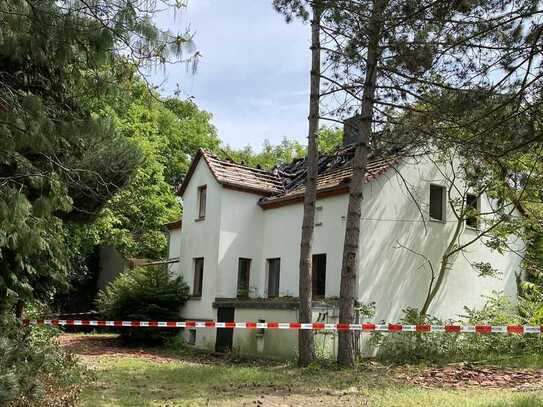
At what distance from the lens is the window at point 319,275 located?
1852 cm

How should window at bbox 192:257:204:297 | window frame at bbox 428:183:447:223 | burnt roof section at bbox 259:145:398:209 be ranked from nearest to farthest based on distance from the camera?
burnt roof section at bbox 259:145:398:209 → window frame at bbox 428:183:447:223 → window at bbox 192:257:204:297

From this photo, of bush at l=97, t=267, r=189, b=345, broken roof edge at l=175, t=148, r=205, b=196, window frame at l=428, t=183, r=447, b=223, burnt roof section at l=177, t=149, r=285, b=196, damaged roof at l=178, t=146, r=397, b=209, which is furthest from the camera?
broken roof edge at l=175, t=148, r=205, b=196

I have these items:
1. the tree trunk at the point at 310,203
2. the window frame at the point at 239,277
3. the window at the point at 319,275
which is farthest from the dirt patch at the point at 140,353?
the window at the point at 319,275

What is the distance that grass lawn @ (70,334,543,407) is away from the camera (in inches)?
376

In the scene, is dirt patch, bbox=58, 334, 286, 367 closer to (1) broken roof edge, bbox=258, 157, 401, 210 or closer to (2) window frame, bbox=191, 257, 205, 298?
(2) window frame, bbox=191, 257, 205, 298

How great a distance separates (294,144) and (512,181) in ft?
136

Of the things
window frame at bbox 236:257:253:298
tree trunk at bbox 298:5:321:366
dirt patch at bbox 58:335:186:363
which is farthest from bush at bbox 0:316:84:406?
window frame at bbox 236:257:253:298

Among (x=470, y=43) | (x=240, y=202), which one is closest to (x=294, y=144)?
(x=240, y=202)

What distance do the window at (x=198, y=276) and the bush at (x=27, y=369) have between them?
33.0 ft

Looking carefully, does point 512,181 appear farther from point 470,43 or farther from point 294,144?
point 294,144

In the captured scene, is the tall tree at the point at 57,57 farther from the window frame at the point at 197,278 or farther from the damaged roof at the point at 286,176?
the window frame at the point at 197,278

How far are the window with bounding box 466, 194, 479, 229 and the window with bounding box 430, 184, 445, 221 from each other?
789 mm

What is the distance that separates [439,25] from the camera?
29.7 feet

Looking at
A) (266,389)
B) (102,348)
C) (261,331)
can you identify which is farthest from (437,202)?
(102,348)
